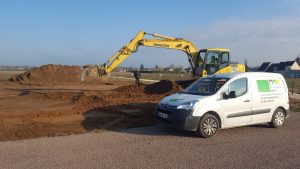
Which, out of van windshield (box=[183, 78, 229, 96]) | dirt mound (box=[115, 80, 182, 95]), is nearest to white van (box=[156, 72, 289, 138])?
van windshield (box=[183, 78, 229, 96])

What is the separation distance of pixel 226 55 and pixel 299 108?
615 centimetres

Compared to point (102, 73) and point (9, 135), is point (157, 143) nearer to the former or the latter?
point (9, 135)

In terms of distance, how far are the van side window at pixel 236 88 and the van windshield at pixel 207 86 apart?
22cm

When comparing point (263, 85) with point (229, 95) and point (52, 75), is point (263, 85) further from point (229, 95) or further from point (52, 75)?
point (52, 75)

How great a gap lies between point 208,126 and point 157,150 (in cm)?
221

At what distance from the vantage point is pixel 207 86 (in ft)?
36.8

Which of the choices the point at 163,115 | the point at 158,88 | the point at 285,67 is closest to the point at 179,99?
the point at 163,115

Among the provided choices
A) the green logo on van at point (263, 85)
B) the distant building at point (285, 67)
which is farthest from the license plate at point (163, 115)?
the distant building at point (285, 67)

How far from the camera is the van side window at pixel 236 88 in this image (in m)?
10.7

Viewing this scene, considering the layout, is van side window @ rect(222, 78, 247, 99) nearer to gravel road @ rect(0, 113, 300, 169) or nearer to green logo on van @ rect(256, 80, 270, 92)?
green logo on van @ rect(256, 80, 270, 92)

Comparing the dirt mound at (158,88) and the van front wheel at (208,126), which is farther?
the dirt mound at (158,88)

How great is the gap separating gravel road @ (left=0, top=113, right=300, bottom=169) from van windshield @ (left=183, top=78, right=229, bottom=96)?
48.9 inches

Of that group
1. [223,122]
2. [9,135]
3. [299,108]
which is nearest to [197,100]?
[223,122]

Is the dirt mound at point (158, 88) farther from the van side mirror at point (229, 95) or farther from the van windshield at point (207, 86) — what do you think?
the van side mirror at point (229, 95)
